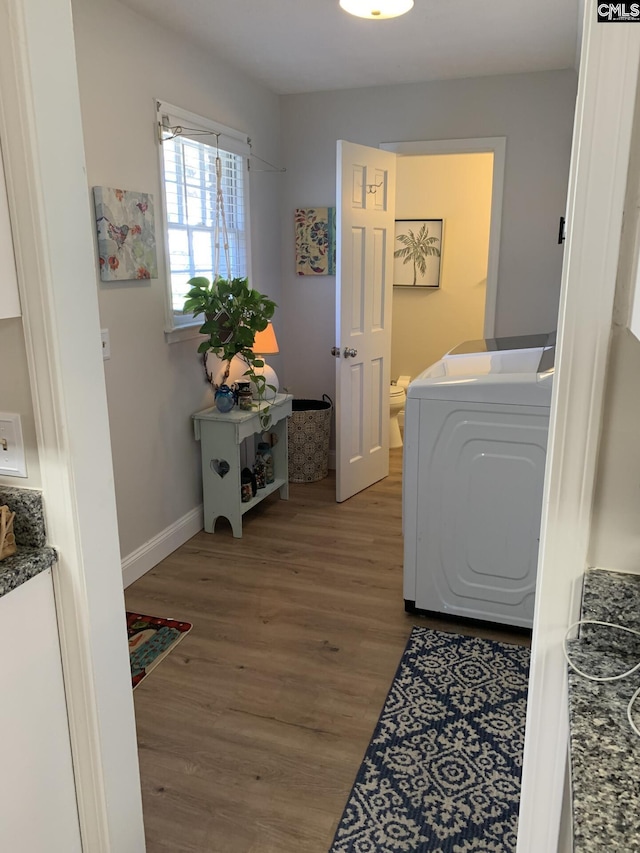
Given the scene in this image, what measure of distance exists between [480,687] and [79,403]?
5.67 ft

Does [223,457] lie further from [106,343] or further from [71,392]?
[71,392]

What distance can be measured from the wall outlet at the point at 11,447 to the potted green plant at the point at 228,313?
6.54 ft

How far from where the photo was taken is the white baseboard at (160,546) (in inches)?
117

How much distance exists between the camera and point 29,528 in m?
1.26

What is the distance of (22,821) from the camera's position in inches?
48.7

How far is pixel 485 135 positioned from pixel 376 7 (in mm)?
1608

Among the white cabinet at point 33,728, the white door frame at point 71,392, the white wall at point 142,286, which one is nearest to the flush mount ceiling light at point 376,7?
the white wall at point 142,286

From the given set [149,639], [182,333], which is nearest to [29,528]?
[149,639]

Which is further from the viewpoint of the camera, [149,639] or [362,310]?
[362,310]

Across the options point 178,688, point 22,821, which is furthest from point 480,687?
point 22,821

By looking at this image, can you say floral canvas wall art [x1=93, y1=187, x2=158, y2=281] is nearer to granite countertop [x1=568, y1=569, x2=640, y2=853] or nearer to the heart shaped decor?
the heart shaped decor

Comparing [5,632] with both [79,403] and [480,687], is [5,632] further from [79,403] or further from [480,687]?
[480,687]

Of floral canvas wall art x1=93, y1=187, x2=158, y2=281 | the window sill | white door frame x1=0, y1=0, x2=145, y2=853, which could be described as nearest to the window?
the window sill

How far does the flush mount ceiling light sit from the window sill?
1537 millimetres
